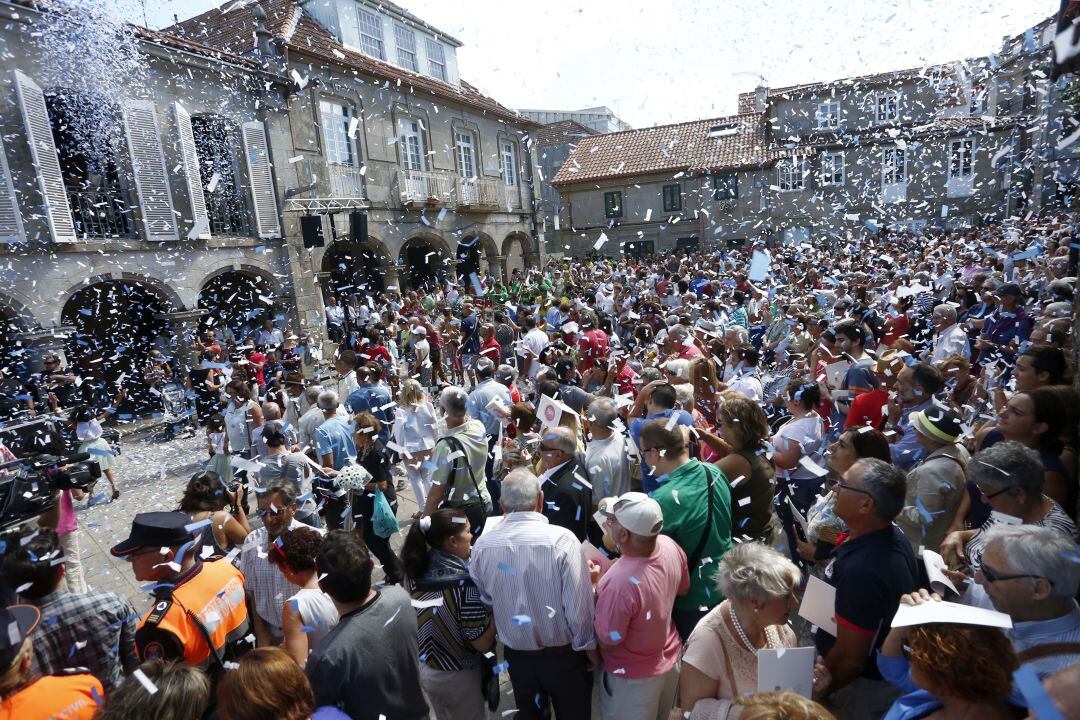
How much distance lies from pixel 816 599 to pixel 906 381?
2.27 meters

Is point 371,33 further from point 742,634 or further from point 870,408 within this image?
point 742,634

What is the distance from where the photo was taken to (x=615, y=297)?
12977 mm

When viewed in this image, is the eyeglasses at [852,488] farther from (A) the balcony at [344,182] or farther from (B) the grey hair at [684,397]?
(A) the balcony at [344,182]

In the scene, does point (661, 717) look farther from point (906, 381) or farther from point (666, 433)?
point (906, 381)

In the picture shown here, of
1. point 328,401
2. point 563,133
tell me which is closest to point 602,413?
point 328,401

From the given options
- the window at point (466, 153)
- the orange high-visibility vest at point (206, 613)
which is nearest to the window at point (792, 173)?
the window at point (466, 153)

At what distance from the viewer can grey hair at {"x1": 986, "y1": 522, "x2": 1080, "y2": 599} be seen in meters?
1.57

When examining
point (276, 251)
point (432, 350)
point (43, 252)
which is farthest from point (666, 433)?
point (276, 251)

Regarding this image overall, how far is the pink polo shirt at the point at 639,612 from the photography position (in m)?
2.29

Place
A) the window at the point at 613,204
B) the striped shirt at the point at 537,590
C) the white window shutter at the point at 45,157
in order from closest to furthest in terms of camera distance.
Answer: the striped shirt at the point at 537,590, the white window shutter at the point at 45,157, the window at the point at 613,204

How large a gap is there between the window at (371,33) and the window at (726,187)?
15.9 m

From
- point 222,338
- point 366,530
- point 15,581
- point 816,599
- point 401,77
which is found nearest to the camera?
point 816,599

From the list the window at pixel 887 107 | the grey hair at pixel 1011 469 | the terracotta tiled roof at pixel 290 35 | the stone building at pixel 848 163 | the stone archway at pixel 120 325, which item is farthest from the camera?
the stone building at pixel 848 163

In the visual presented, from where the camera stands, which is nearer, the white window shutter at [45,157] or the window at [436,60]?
the white window shutter at [45,157]
